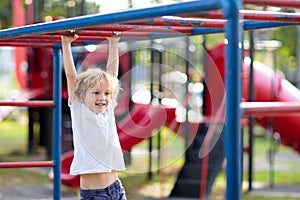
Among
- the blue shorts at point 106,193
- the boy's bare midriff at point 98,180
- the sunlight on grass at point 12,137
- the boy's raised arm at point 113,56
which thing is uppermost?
the boy's raised arm at point 113,56

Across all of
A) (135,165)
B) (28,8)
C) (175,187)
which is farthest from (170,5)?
(28,8)

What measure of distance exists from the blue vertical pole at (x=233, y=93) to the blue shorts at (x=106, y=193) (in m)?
1.30

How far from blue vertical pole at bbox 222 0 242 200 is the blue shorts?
130 cm

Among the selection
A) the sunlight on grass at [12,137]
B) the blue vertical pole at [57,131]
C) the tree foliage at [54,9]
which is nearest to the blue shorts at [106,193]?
the blue vertical pole at [57,131]

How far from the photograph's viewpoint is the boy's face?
302cm

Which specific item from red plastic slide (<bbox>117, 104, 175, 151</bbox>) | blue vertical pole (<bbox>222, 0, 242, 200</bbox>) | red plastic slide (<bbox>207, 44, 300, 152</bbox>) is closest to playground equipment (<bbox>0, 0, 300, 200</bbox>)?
blue vertical pole (<bbox>222, 0, 242, 200</bbox>)

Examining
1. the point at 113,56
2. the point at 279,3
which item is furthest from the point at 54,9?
the point at 279,3

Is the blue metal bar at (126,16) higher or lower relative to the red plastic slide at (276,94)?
higher

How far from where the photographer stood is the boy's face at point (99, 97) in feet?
9.91

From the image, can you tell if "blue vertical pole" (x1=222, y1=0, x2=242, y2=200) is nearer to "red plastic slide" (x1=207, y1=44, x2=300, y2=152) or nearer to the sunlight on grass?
"red plastic slide" (x1=207, y1=44, x2=300, y2=152)

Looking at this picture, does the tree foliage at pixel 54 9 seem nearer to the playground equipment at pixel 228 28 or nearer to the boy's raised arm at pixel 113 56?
the boy's raised arm at pixel 113 56

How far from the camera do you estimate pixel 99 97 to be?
3041 millimetres

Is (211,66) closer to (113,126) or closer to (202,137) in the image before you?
(202,137)

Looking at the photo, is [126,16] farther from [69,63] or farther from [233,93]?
[69,63]
